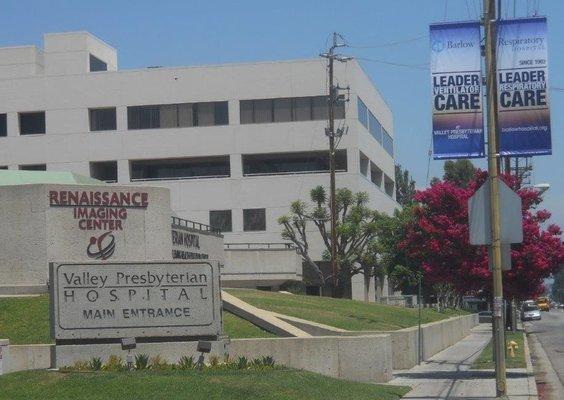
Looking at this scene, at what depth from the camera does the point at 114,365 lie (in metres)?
Result: 18.1

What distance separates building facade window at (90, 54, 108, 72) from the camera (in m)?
68.8

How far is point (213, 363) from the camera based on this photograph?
754 inches

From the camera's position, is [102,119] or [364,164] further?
[364,164]

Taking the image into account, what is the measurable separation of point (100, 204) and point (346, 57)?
27.3m

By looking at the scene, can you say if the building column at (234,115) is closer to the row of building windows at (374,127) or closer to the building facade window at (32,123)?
the row of building windows at (374,127)

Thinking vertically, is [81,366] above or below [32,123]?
below

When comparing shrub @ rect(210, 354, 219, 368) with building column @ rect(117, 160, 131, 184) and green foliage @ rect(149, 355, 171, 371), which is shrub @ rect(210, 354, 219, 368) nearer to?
green foliage @ rect(149, 355, 171, 371)

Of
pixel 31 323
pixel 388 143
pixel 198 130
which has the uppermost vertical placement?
pixel 388 143

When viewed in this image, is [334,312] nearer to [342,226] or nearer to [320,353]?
[320,353]

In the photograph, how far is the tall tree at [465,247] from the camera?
2406cm

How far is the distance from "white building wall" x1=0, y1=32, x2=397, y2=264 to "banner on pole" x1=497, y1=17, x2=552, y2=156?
41350 millimetres

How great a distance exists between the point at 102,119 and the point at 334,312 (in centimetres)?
3400

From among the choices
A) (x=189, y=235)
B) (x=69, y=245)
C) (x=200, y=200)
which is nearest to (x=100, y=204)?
(x=69, y=245)

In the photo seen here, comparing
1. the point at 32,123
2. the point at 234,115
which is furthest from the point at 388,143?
the point at 32,123
